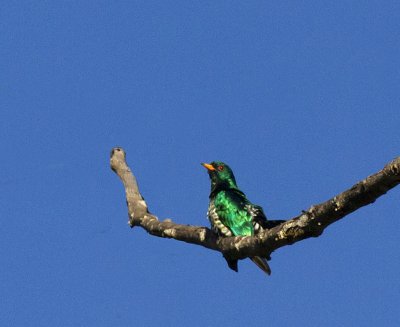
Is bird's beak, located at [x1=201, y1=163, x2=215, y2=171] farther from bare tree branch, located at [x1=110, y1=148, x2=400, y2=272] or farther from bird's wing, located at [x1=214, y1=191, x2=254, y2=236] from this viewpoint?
bare tree branch, located at [x1=110, y1=148, x2=400, y2=272]

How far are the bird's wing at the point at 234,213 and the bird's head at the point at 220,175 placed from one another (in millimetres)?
480

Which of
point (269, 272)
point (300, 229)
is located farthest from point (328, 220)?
point (269, 272)

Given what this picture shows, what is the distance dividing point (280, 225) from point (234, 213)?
2624 mm

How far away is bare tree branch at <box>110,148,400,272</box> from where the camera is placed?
470 centimetres

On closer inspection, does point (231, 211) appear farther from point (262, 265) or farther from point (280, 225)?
point (280, 225)

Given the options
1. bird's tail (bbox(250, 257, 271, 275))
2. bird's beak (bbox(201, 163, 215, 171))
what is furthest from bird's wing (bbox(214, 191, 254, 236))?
bird's beak (bbox(201, 163, 215, 171))

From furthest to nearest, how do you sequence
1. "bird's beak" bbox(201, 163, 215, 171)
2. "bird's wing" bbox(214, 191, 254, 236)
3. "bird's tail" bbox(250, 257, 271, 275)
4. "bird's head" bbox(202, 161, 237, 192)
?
1. "bird's beak" bbox(201, 163, 215, 171)
2. "bird's head" bbox(202, 161, 237, 192)
3. "bird's wing" bbox(214, 191, 254, 236)
4. "bird's tail" bbox(250, 257, 271, 275)

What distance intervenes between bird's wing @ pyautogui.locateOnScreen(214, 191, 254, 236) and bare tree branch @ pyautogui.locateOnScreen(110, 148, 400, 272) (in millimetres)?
841

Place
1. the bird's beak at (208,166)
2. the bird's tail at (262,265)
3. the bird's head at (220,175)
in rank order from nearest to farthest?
the bird's tail at (262,265) < the bird's head at (220,175) < the bird's beak at (208,166)

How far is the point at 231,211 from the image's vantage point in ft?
27.1

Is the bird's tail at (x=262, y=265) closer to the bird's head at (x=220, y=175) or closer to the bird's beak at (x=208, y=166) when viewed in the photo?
the bird's head at (x=220, y=175)

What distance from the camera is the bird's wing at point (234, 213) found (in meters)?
7.89

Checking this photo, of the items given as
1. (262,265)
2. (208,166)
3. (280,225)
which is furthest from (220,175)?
(280,225)

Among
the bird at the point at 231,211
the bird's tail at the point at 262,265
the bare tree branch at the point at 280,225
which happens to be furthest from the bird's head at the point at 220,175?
the bird's tail at the point at 262,265
